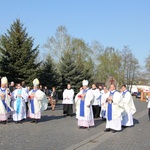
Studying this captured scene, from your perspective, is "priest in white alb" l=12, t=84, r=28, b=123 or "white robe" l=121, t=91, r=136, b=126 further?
"priest in white alb" l=12, t=84, r=28, b=123

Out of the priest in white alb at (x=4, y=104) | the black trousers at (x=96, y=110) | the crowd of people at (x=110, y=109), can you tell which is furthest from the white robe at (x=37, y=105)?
the black trousers at (x=96, y=110)

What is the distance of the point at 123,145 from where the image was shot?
9508mm

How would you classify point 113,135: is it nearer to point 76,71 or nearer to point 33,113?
point 33,113

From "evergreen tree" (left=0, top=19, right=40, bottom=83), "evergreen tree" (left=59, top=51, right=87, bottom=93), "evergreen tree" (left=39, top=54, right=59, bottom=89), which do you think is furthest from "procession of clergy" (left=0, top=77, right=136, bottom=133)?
"evergreen tree" (left=59, top=51, right=87, bottom=93)

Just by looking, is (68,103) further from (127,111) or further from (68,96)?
(127,111)

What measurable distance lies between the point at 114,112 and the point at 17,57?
19.1m

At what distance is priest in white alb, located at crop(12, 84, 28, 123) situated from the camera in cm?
1436

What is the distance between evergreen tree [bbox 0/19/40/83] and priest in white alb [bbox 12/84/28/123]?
47.8 ft

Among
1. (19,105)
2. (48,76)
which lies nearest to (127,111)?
(19,105)

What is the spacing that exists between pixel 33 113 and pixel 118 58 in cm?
5777

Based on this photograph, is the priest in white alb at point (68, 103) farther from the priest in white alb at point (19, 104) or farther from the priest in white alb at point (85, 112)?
the priest in white alb at point (85, 112)

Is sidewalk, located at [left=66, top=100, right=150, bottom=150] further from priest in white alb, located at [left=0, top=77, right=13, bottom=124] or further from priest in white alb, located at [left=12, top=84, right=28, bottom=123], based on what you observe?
priest in white alb, located at [left=0, top=77, right=13, bottom=124]

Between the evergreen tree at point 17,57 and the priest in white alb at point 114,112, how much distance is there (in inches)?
698

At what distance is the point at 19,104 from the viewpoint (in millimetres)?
14539
